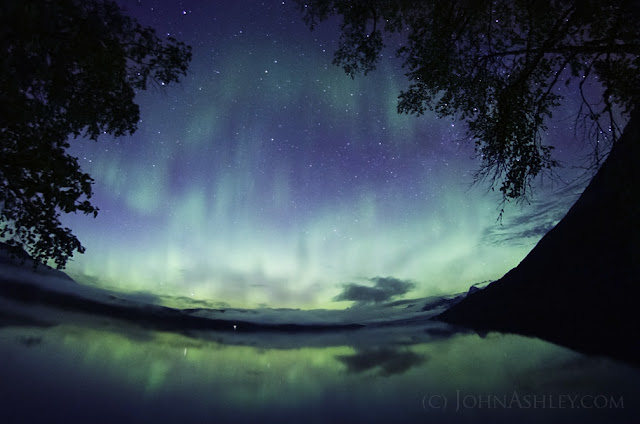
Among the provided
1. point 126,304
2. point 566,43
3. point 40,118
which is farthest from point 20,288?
point 566,43

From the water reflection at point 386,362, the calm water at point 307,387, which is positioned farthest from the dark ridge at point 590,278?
the water reflection at point 386,362

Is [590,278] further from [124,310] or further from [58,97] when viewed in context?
[124,310]

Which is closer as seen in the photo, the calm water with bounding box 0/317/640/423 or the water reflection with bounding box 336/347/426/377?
the calm water with bounding box 0/317/640/423

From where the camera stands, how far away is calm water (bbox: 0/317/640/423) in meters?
5.47

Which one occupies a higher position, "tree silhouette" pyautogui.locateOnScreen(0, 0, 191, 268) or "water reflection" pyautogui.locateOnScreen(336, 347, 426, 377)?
"tree silhouette" pyautogui.locateOnScreen(0, 0, 191, 268)

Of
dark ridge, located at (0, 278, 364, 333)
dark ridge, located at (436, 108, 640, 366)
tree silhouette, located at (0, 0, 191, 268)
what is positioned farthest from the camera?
dark ridge, located at (0, 278, 364, 333)

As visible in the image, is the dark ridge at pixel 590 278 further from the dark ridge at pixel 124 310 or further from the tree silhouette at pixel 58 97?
the dark ridge at pixel 124 310

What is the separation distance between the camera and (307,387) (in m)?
7.46

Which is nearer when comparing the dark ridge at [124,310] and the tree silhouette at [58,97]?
the tree silhouette at [58,97]

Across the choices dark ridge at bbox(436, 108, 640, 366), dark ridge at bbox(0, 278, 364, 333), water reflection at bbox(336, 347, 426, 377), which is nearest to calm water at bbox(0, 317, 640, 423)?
water reflection at bbox(336, 347, 426, 377)

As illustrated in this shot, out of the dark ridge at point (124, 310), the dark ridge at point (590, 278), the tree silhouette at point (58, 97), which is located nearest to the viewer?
the tree silhouette at point (58, 97)

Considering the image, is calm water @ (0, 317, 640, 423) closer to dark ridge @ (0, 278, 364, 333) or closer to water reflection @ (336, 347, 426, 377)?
water reflection @ (336, 347, 426, 377)

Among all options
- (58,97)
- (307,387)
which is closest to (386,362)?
(307,387)

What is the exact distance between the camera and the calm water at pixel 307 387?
547 cm
